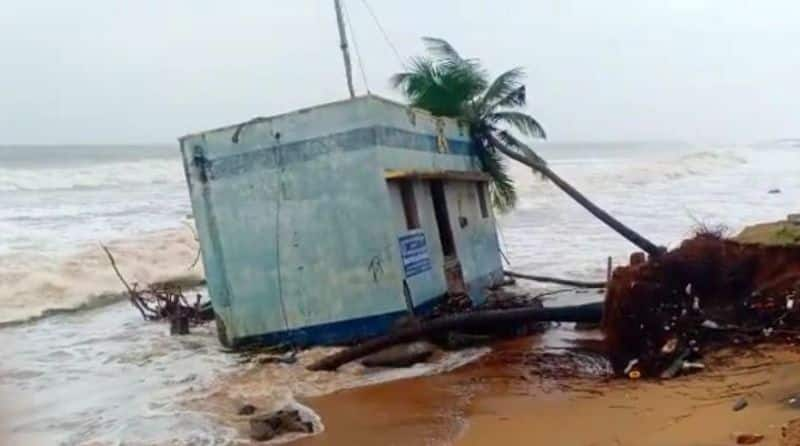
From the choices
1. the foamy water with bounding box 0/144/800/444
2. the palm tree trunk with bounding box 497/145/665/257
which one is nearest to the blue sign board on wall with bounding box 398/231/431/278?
the foamy water with bounding box 0/144/800/444

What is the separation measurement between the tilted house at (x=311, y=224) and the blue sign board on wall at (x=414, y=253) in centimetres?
2

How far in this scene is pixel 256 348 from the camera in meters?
13.7

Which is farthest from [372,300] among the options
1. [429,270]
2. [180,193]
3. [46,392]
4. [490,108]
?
[180,193]

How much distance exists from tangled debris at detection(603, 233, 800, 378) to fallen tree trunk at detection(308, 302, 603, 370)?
1.61 meters

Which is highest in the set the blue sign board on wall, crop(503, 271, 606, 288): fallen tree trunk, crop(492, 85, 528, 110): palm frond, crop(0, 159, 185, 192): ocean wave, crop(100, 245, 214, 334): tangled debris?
crop(0, 159, 185, 192): ocean wave

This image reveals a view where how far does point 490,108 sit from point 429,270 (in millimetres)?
6460

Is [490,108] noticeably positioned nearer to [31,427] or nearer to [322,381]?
[322,381]

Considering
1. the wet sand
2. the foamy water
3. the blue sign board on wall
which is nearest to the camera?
the wet sand

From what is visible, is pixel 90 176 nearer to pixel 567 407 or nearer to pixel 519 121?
pixel 519 121

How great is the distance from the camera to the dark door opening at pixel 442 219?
16.0m

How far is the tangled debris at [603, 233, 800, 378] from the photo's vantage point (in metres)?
9.65

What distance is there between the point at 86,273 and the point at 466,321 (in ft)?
45.4

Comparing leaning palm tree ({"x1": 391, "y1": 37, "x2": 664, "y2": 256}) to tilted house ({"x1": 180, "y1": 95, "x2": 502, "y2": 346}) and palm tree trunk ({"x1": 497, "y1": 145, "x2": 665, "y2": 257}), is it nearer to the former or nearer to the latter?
palm tree trunk ({"x1": 497, "y1": 145, "x2": 665, "y2": 257})

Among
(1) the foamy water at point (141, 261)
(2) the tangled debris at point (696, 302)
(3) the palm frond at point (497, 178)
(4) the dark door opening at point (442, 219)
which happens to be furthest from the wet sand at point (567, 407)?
(3) the palm frond at point (497, 178)
